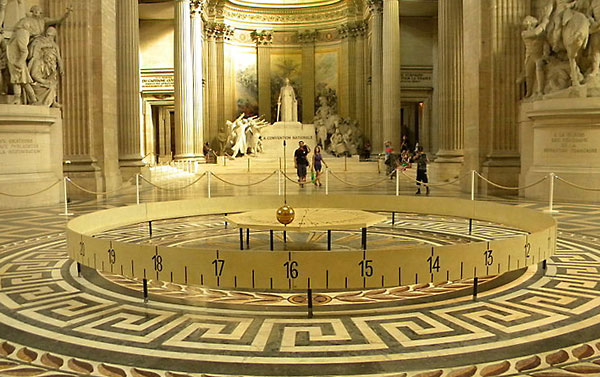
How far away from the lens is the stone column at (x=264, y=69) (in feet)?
Result: 119

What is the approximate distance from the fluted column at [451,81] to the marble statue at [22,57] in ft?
38.3

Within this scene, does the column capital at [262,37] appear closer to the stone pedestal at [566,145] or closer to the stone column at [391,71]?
the stone column at [391,71]

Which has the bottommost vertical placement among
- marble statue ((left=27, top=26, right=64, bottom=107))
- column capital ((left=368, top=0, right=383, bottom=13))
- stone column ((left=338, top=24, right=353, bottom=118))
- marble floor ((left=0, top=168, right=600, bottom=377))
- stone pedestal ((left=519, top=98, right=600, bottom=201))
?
marble floor ((left=0, top=168, right=600, bottom=377))

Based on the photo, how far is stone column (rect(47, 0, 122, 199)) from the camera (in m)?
14.2

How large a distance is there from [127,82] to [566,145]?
12.9 meters

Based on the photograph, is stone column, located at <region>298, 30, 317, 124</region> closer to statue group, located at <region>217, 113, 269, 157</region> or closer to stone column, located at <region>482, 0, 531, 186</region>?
statue group, located at <region>217, 113, 269, 157</region>

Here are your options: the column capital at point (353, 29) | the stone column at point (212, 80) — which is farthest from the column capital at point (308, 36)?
the stone column at point (212, 80)

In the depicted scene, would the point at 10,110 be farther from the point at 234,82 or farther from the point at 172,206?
the point at 234,82

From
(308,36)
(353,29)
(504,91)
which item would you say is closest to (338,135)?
(353,29)

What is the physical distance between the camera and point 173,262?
4.23 meters

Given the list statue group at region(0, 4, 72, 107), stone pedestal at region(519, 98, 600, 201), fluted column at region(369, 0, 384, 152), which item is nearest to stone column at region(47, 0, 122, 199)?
statue group at region(0, 4, 72, 107)

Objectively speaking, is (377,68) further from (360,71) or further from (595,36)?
(595,36)

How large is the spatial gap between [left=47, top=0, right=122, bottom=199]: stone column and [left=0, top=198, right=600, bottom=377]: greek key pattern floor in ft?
30.4

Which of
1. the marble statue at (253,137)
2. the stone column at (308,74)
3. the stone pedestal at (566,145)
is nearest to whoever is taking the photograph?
the stone pedestal at (566,145)
